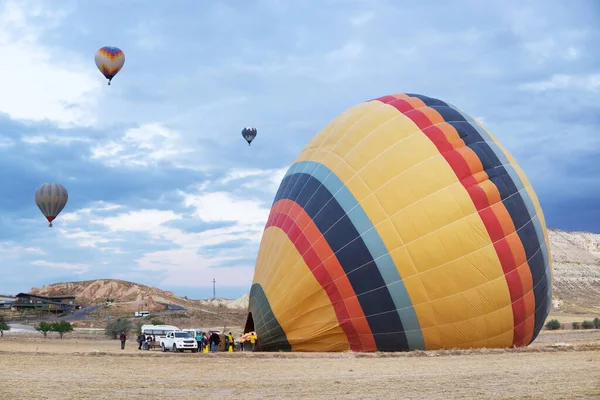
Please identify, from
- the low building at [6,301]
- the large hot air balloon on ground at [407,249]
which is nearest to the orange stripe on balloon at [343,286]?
the large hot air balloon on ground at [407,249]

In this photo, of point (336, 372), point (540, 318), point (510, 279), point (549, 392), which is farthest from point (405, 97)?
point (549, 392)

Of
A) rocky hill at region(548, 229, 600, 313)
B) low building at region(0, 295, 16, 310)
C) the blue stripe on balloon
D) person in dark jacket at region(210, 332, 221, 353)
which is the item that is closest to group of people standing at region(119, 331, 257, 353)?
person in dark jacket at region(210, 332, 221, 353)

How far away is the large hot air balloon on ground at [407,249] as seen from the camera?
50.2 feet

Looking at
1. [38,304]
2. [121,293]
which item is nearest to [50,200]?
[38,304]

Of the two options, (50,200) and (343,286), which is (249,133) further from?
(343,286)

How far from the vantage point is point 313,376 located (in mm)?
12375

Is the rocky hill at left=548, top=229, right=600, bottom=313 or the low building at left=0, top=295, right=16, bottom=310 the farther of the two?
the low building at left=0, top=295, right=16, bottom=310

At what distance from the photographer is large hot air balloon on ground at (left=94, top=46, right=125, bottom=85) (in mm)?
44312

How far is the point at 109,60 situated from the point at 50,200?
12.1 metres

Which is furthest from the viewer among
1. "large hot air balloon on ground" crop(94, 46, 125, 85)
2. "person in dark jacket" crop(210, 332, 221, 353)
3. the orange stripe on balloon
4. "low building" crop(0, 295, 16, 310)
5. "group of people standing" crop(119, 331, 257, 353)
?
"low building" crop(0, 295, 16, 310)

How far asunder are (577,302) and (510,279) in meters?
92.0

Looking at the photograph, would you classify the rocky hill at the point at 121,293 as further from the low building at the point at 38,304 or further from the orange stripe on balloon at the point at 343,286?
the orange stripe on balloon at the point at 343,286

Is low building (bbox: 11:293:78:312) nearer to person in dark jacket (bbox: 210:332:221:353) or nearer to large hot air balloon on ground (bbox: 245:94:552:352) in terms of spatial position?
person in dark jacket (bbox: 210:332:221:353)

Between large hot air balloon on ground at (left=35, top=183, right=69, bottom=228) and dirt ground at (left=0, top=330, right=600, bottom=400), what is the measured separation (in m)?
32.3
